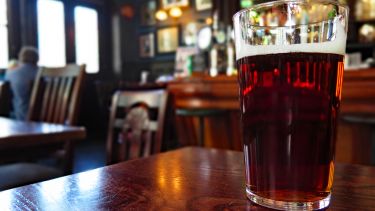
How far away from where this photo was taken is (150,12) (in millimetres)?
7137

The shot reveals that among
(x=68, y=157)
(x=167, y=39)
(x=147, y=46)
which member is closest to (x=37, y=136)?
(x=68, y=157)

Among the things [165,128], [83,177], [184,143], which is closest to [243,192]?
[83,177]

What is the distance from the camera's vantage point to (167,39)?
273 inches

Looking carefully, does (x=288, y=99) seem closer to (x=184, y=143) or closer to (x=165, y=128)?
(x=165, y=128)

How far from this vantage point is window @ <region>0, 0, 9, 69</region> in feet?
18.4

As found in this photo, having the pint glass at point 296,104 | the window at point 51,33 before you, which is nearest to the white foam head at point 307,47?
the pint glass at point 296,104

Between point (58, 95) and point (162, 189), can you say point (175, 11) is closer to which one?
point (58, 95)

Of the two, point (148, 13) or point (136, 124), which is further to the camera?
point (148, 13)

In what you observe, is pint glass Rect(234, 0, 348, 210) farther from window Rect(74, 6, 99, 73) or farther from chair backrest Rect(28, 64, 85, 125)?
window Rect(74, 6, 99, 73)

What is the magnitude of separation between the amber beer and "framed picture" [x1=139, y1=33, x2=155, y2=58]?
22.8 feet

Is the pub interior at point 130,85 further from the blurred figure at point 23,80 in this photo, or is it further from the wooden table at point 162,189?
the wooden table at point 162,189

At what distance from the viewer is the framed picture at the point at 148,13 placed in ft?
23.2

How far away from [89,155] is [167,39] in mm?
3051

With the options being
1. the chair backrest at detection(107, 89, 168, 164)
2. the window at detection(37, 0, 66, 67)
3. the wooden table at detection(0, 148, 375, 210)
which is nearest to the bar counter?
the chair backrest at detection(107, 89, 168, 164)
